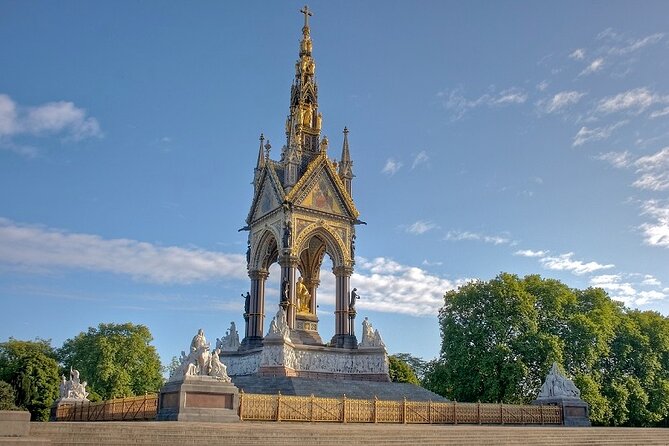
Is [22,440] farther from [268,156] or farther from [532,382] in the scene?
[532,382]

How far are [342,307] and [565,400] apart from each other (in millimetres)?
10919

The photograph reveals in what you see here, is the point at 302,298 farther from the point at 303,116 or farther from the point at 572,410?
the point at 572,410

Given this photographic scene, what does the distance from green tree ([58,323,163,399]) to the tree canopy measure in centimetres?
2361

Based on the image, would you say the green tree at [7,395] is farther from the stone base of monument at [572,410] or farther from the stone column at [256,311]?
the stone base of monument at [572,410]

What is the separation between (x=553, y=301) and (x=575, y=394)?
11.6 meters

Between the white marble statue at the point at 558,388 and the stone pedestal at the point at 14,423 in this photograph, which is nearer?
the stone pedestal at the point at 14,423

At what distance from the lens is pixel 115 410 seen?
73.9ft

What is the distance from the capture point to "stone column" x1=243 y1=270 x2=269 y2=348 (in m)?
31.8

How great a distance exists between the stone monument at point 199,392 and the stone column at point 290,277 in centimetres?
1072

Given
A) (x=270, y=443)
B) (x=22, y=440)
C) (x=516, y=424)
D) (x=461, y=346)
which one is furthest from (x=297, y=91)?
(x=22, y=440)

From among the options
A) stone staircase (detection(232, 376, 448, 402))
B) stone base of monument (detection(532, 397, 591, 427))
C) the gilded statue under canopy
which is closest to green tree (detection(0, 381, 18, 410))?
the gilded statue under canopy

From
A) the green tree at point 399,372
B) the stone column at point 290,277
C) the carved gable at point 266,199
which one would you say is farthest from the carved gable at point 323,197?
the green tree at point 399,372

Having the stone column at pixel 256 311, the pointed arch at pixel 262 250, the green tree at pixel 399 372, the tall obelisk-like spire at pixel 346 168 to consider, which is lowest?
the green tree at pixel 399 372

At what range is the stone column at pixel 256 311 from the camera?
104 ft
